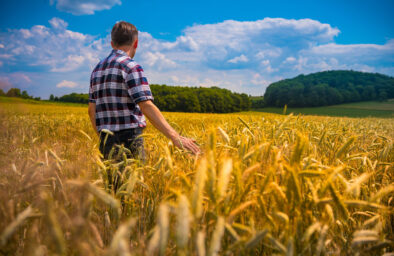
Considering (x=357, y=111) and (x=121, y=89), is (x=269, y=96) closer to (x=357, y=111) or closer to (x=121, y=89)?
(x=357, y=111)

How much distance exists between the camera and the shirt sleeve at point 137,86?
7.77 ft

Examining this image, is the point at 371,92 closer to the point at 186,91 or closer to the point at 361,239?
the point at 186,91

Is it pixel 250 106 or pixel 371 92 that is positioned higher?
pixel 371 92

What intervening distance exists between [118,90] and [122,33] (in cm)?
74

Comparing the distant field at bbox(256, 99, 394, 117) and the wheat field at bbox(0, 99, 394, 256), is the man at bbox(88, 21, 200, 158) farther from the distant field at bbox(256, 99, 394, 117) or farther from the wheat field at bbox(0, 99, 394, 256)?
the distant field at bbox(256, 99, 394, 117)

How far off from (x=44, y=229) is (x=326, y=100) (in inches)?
3015

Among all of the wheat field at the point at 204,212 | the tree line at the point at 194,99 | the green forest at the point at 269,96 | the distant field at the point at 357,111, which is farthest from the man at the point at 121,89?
the green forest at the point at 269,96

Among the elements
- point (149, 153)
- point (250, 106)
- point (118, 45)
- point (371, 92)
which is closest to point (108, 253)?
point (149, 153)

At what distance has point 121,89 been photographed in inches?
102

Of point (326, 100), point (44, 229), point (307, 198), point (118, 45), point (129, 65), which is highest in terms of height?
point (326, 100)

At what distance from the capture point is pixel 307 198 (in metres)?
1.11

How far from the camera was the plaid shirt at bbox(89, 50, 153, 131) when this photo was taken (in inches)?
95.8

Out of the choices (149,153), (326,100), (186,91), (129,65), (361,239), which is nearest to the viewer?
(361,239)

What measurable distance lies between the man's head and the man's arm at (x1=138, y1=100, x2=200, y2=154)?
3.07 ft
